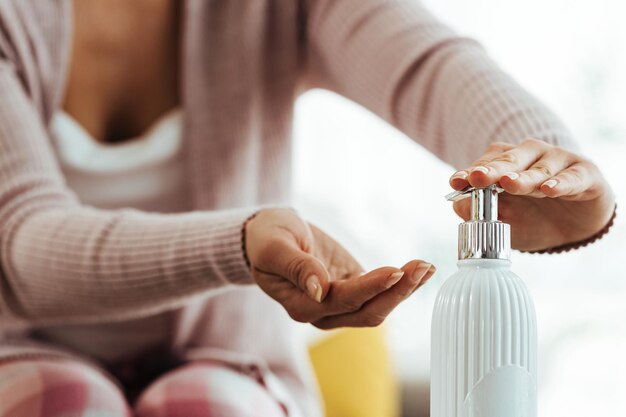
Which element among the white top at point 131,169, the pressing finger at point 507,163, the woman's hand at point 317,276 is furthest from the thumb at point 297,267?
the white top at point 131,169

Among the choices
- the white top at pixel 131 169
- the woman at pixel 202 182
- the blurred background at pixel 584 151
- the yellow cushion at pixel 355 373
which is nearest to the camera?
the woman at pixel 202 182

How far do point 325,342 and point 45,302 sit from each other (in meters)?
0.65

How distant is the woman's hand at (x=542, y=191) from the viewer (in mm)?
465

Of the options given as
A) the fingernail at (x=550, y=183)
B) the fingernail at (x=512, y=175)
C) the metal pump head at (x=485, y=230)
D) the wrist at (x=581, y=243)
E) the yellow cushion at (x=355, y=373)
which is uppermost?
the fingernail at (x=512, y=175)

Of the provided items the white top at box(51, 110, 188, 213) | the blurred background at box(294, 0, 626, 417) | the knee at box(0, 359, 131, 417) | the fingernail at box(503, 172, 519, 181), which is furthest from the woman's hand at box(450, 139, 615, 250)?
the blurred background at box(294, 0, 626, 417)

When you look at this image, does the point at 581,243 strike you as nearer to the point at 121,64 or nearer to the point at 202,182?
the point at 202,182

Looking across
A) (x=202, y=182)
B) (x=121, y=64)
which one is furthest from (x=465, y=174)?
(x=121, y=64)

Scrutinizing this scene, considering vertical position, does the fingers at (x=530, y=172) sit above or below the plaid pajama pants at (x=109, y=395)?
above

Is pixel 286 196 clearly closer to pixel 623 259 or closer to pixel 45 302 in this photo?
pixel 45 302

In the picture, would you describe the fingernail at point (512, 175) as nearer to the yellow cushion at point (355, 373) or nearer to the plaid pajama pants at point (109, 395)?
the plaid pajama pants at point (109, 395)

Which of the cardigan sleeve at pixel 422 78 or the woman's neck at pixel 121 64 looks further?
the woman's neck at pixel 121 64

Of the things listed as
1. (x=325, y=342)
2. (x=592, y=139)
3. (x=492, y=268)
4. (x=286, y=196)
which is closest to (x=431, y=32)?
(x=286, y=196)

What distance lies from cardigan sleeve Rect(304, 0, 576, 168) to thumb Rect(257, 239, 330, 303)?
A: 245 millimetres

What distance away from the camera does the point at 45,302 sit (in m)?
0.79
